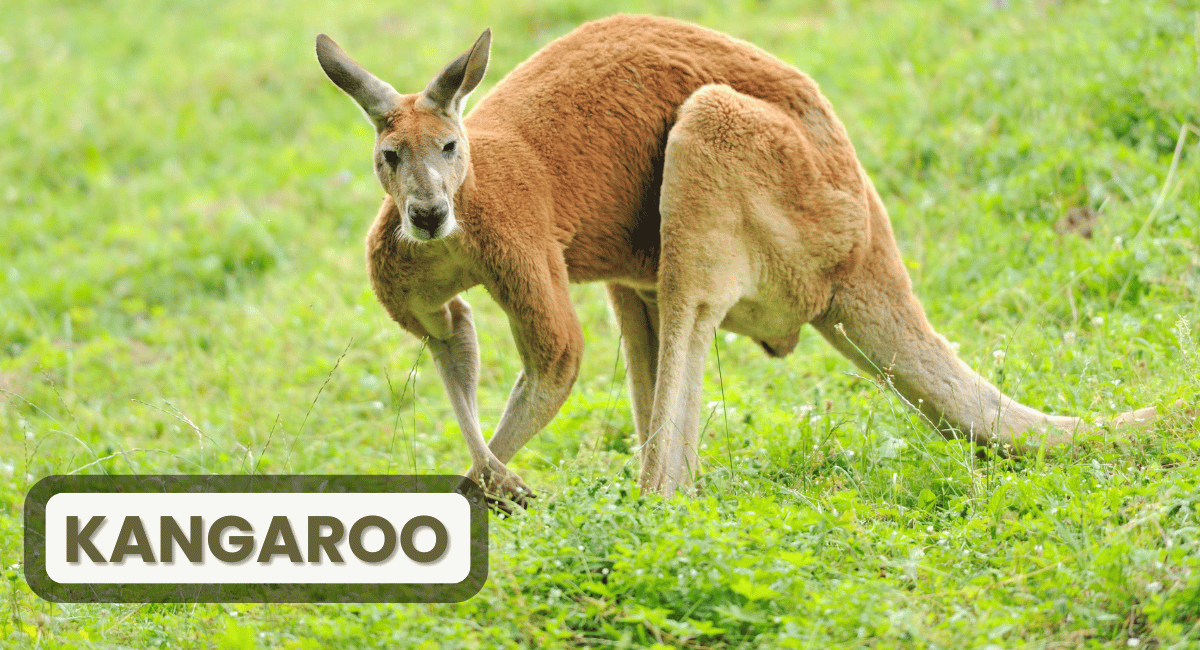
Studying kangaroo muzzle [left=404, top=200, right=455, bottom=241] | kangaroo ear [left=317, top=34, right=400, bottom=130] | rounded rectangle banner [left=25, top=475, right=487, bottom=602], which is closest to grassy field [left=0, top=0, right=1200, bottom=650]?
rounded rectangle banner [left=25, top=475, right=487, bottom=602]

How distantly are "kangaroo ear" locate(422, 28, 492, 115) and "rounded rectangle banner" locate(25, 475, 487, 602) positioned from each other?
1.40m

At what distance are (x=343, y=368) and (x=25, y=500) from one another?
7.29 feet

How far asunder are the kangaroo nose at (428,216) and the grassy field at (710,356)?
1017 mm

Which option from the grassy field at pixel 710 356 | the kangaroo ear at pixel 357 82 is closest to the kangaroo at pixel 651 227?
the kangaroo ear at pixel 357 82

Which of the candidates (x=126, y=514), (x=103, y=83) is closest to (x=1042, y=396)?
(x=126, y=514)

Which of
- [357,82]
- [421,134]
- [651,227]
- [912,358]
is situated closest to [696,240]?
[651,227]

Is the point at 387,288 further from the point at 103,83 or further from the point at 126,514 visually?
the point at 103,83

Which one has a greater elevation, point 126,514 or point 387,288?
point 387,288

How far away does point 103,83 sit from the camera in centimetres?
1139

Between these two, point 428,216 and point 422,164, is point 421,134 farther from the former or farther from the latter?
point 428,216

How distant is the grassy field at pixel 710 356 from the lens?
342 cm

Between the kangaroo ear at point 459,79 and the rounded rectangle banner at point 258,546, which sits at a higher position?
the kangaroo ear at point 459,79

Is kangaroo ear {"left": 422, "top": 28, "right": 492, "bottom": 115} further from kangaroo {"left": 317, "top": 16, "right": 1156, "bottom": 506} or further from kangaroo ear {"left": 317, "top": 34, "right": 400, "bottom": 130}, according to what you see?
kangaroo ear {"left": 317, "top": 34, "right": 400, "bottom": 130}

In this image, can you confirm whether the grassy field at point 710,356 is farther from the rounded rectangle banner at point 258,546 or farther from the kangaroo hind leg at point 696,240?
the kangaroo hind leg at point 696,240
